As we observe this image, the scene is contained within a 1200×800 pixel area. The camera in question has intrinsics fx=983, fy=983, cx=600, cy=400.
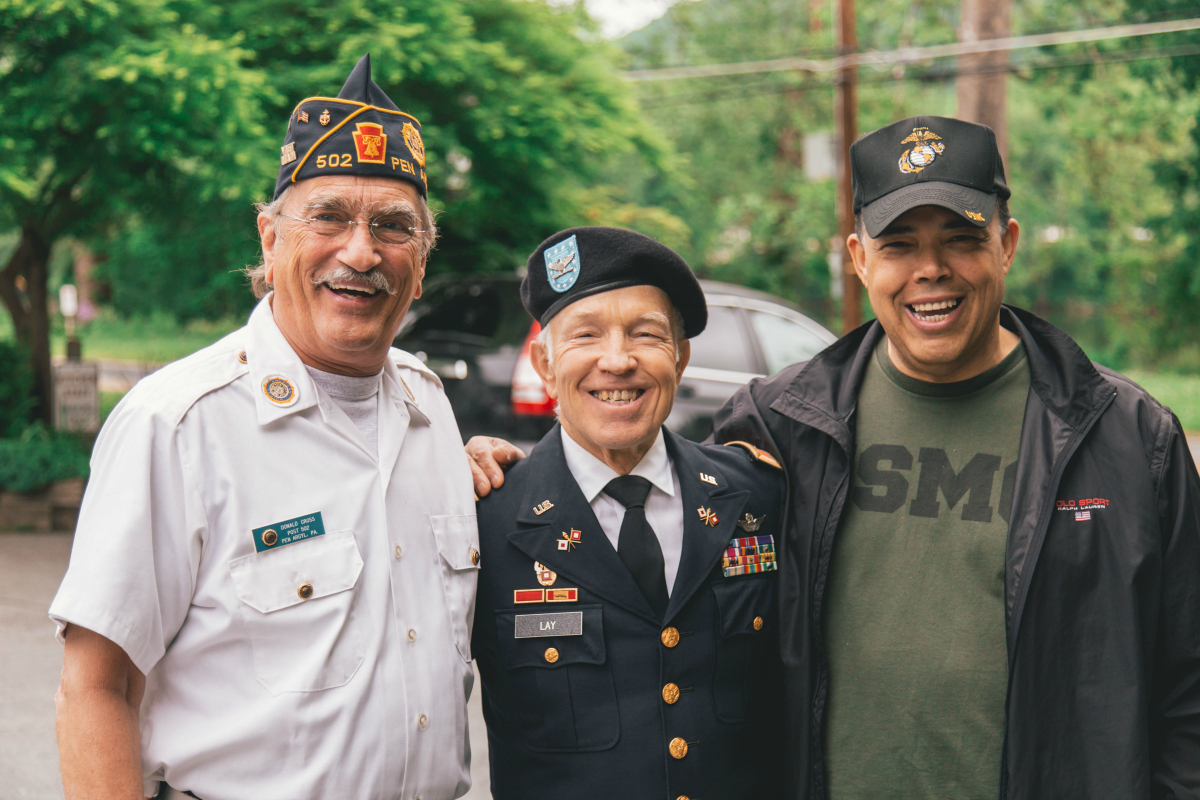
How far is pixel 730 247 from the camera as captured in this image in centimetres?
2581

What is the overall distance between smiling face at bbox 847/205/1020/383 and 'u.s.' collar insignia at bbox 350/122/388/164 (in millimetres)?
Answer: 1111

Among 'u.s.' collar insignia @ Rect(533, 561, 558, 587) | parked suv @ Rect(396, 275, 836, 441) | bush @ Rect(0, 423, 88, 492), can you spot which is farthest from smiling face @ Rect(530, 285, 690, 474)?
bush @ Rect(0, 423, 88, 492)

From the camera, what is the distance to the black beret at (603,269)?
7.27 feet

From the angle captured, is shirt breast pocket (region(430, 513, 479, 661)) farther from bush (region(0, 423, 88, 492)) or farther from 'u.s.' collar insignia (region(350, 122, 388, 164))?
bush (region(0, 423, 88, 492))

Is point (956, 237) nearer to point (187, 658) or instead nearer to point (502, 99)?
point (187, 658)

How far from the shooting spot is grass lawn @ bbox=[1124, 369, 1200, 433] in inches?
606

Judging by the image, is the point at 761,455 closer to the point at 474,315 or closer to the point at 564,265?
the point at 564,265

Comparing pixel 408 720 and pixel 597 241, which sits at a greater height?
pixel 597 241

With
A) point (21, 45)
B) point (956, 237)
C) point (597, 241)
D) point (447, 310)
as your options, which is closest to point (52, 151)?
point (21, 45)

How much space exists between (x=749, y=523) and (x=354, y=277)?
1.08m

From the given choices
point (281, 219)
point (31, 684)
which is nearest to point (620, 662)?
point (281, 219)

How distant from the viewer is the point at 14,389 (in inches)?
358

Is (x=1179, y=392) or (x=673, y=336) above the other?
(x=1179, y=392)

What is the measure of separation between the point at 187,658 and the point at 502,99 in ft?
25.6
